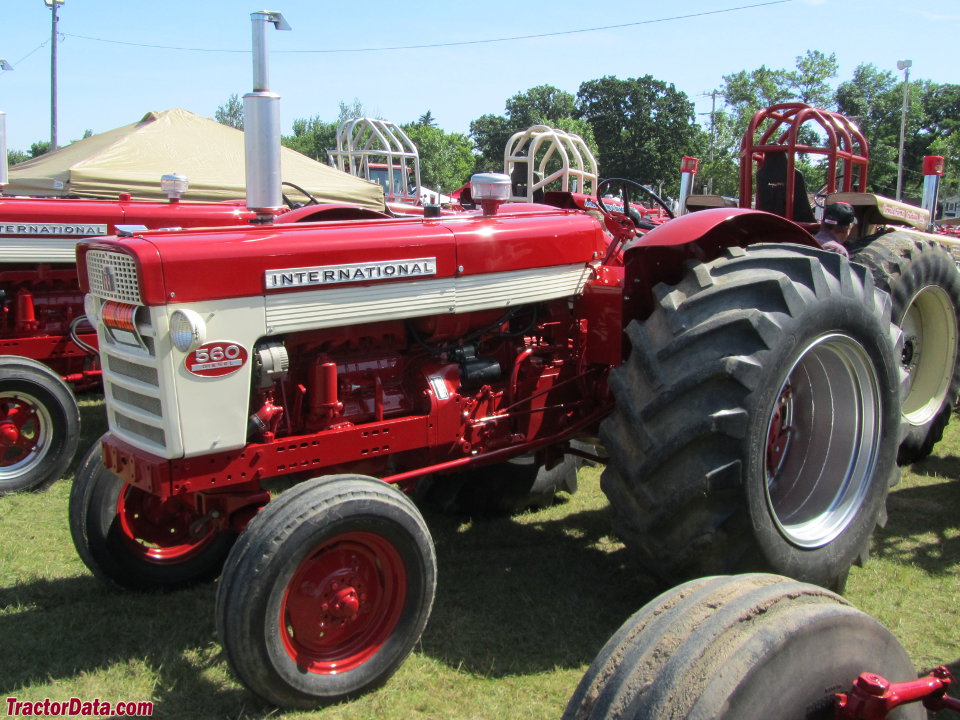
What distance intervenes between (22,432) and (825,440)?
174 inches

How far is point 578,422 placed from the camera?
12.5 ft

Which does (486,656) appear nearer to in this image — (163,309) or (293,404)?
(293,404)

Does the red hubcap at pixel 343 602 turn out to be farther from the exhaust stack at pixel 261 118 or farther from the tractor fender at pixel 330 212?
the tractor fender at pixel 330 212

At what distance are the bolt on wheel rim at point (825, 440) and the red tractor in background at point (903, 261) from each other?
164 cm

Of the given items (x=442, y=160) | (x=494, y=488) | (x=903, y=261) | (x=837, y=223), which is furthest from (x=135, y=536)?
(x=442, y=160)

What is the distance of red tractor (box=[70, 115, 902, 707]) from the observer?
2777mm

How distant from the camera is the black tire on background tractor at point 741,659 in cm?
134

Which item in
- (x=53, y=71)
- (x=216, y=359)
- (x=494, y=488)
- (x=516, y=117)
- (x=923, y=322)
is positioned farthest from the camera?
(x=516, y=117)

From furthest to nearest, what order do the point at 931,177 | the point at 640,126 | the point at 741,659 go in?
the point at 640,126, the point at 931,177, the point at 741,659

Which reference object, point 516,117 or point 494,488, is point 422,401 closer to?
point 494,488

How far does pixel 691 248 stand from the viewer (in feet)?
12.3

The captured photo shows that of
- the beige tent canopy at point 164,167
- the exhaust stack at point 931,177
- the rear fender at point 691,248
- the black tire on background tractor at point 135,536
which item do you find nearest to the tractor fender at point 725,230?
the rear fender at point 691,248

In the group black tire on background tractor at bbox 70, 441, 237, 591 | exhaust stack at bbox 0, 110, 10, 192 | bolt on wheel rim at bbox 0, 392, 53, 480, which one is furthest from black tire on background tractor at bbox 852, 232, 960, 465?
exhaust stack at bbox 0, 110, 10, 192

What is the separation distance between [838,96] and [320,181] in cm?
5388
